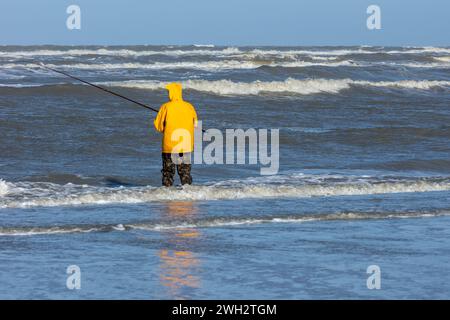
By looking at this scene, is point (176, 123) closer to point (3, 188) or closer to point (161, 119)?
point (161, 119)

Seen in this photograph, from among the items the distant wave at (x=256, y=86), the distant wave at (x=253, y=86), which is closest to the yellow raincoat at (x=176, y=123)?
the distant wave at (x=253, y=86)

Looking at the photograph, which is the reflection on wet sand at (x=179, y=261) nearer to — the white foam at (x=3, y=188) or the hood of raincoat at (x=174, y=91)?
the hood of raincoat at (x=174, y=91)

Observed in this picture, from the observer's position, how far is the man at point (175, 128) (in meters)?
12.0

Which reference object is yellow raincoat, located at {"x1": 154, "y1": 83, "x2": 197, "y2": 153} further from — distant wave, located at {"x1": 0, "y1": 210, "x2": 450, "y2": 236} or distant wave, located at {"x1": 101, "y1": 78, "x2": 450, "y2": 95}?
distant wave, located at {"x1": 101, "y1": 78, "x2": 450, "y2": 95}

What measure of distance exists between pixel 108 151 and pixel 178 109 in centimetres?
462

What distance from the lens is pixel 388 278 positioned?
7.84m

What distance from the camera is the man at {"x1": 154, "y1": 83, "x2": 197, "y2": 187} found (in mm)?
12039

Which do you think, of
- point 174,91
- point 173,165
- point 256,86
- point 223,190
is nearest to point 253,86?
point 256,86

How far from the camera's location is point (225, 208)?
11.4 meters

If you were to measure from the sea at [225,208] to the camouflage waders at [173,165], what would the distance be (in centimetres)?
16

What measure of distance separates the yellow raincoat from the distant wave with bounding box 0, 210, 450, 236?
1755mm

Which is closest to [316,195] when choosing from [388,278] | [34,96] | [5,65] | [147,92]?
[388,278]
